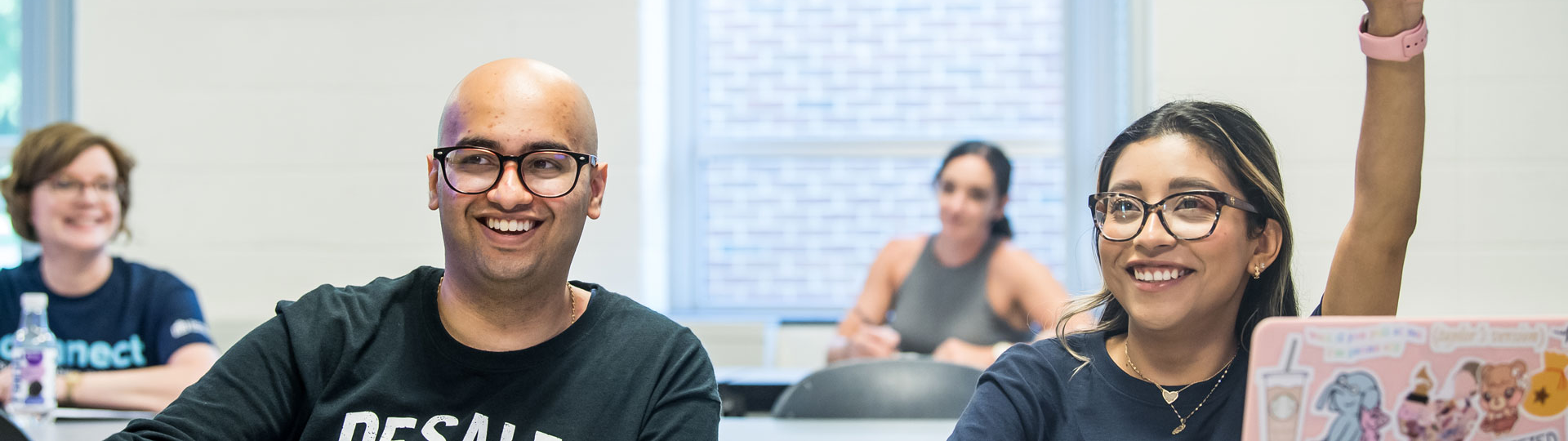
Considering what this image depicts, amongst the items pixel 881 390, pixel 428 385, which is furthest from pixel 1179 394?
pixel 881 390

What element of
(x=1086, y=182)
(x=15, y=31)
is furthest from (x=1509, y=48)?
(x=15, y=31)

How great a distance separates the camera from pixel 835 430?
6.28 feet

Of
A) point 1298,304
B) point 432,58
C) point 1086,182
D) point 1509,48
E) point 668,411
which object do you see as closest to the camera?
point 668,411

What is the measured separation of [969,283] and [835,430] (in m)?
1.40

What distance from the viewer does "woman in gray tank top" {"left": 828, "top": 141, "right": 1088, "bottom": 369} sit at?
3.16m

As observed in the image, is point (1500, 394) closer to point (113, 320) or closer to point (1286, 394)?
point (1286, 394)

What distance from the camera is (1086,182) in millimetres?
3717

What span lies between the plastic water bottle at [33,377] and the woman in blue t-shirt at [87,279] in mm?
318

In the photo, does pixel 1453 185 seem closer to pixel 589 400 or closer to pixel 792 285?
pixel 792 285

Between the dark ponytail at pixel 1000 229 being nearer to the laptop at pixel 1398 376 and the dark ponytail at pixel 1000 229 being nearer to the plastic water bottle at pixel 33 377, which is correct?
the plastic water bottle at pixel 33 377

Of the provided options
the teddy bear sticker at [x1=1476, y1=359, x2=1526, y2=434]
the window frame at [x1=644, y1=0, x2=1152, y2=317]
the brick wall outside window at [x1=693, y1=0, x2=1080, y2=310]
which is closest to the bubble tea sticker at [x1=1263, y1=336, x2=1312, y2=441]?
the teddy bear sticker at [x1=1476, y1=359, x2=1526, y2=434]

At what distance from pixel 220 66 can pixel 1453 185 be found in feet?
11.7

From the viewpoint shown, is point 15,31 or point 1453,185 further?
point 15,31

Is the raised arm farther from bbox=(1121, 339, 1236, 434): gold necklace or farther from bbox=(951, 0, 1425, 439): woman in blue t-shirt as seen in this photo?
bbox=(1121, 339, 1236, 434): gold necklace
